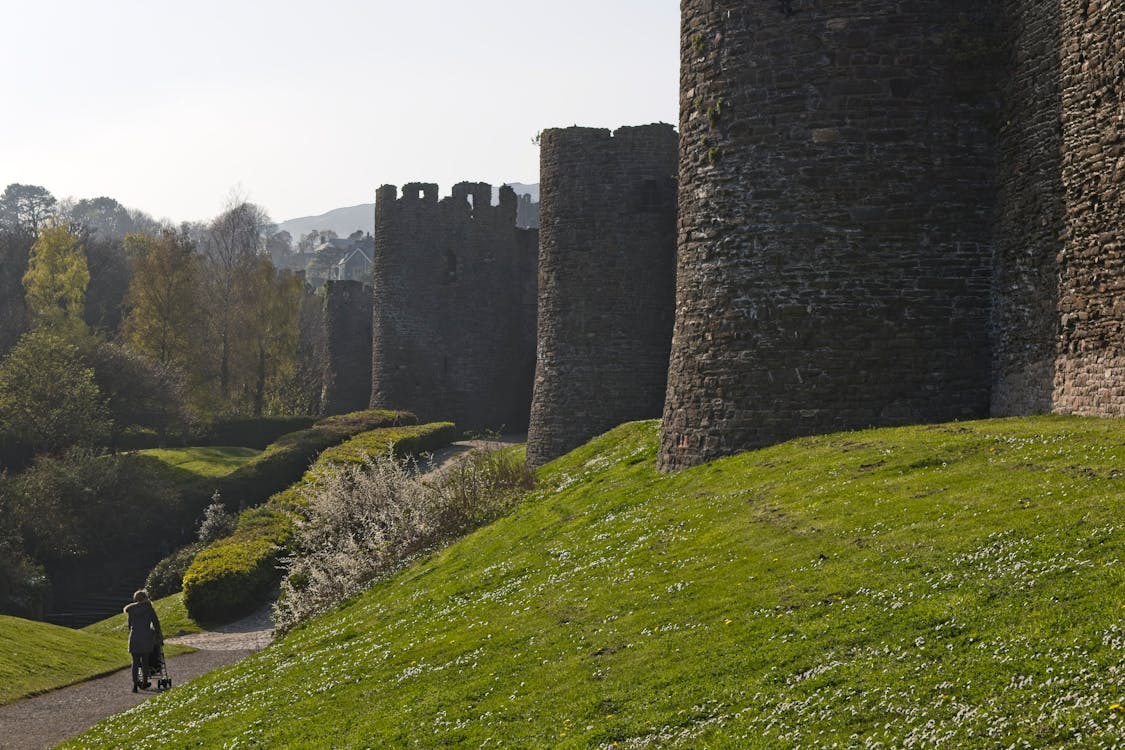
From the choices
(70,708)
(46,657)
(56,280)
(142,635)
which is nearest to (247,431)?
(56,280)

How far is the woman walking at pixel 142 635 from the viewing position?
19.9 m

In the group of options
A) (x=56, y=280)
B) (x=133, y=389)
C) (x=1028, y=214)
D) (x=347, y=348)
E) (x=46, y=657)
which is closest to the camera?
(x=1028, y=214)

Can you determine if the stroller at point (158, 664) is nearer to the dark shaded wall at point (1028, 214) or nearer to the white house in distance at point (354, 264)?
the dark shaded wall at point (1028, 214)

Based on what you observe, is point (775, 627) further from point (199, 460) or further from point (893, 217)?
point (199, 460)

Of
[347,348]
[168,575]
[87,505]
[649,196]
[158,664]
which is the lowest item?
[168,575]

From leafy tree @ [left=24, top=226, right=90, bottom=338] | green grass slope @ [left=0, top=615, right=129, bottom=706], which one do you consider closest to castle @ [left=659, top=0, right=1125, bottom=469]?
green grass slope @ [left=0, top=615, right=129, bottom=706]

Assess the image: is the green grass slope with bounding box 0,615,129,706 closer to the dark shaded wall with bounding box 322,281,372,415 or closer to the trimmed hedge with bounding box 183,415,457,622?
the trimmed hedge with bounding box 183,415,457,622

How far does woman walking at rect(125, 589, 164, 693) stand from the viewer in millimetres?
19906

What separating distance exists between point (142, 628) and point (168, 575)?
16.2m

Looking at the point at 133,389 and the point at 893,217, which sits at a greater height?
the point at 893,217

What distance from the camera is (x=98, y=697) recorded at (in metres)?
20.2

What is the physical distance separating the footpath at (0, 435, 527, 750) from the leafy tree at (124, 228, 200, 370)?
3182 centimetres

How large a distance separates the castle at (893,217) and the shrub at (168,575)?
19394mm

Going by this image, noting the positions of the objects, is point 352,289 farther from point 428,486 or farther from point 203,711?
point 203,711
